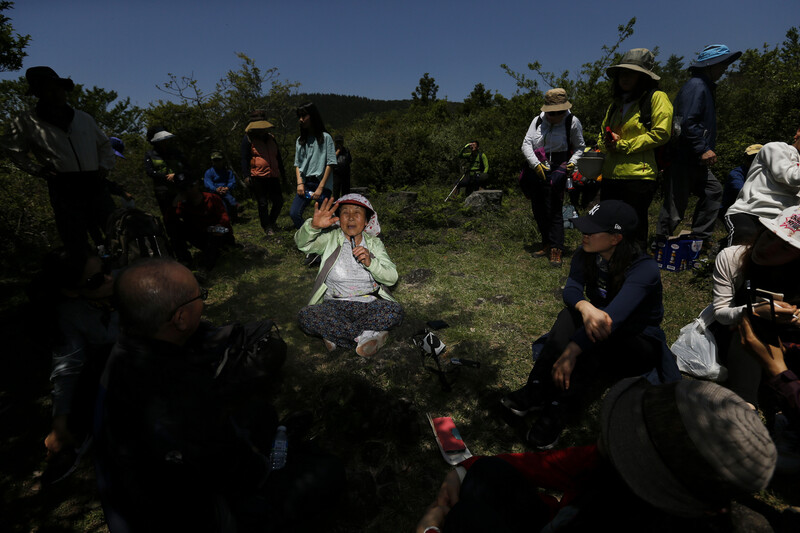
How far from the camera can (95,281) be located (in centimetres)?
254

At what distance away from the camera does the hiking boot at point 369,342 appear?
152 inches

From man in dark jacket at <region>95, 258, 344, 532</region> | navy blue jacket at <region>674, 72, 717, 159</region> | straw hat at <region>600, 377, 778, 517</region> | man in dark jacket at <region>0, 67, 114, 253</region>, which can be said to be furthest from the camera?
navy blue jacket at <region>674, 72, 717, 159</region>

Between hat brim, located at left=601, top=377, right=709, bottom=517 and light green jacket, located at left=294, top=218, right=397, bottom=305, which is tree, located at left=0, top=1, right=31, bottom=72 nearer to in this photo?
light green jacket, located at left=294, top=218, right=397, bottom=305

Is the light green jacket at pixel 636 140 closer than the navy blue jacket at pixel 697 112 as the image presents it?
Yes

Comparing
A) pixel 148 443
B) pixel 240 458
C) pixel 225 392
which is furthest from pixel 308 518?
pixel 148 443

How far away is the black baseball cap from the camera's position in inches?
109

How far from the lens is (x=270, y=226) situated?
8.18 metres

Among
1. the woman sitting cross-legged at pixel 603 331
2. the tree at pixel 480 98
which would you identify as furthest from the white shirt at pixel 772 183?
the tree at pixel 480 98

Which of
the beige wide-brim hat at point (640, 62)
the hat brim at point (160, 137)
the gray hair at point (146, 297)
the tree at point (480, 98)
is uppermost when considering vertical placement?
the tree at point (480, 98)

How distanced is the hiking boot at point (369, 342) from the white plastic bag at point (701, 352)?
9.06ft

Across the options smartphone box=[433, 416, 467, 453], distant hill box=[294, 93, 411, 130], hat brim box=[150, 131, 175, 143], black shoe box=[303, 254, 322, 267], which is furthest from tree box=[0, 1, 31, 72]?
distant hill box=[294, 93, 411, 130]

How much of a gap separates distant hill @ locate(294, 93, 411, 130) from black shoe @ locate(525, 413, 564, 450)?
2595 inches

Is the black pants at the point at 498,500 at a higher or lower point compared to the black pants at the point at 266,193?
lower

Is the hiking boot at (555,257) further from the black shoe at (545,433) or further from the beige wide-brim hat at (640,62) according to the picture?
the black shoe at (545,433)
